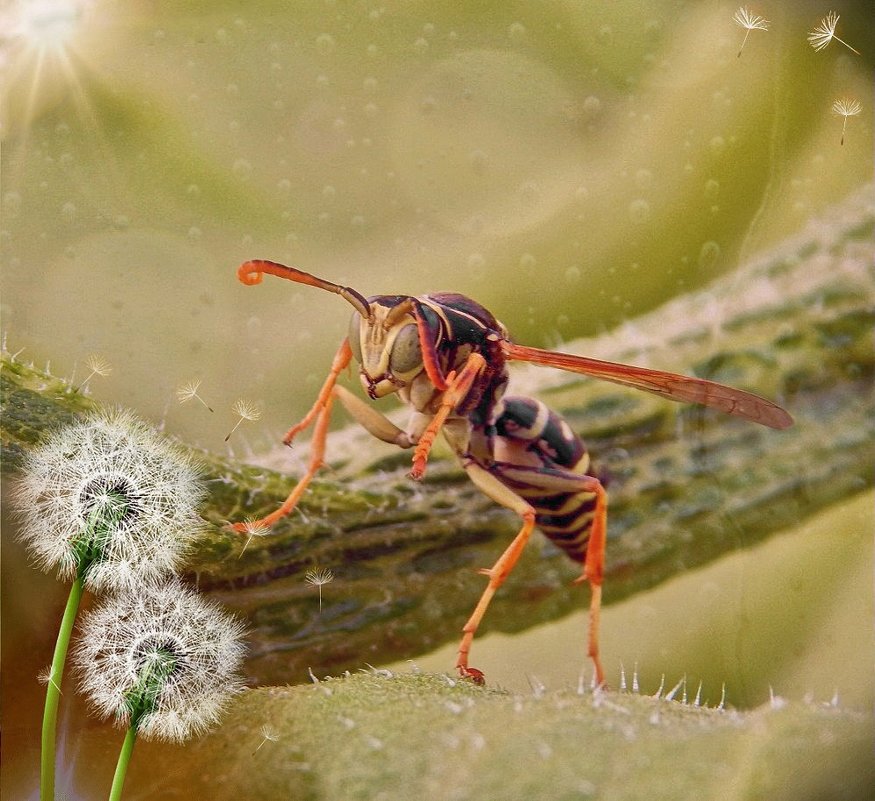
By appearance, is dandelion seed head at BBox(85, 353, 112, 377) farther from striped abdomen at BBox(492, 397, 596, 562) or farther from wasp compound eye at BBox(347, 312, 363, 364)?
striped abdomen at BBox(492, 397, 596, 562)

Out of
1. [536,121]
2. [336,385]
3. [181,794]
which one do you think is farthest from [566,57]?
[181,794]

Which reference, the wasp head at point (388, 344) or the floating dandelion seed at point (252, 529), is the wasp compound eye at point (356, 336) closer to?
the wasp head at point (388, 344)

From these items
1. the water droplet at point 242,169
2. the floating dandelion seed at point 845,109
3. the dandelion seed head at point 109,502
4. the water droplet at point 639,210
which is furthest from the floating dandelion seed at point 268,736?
the floating dandelion seed at point 845,109

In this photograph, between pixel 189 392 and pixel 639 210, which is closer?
pixel 189 392

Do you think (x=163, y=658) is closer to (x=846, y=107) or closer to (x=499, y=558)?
(x=499, y=558)

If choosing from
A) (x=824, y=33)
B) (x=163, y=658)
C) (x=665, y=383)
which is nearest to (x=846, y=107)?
(x=824, y=33)

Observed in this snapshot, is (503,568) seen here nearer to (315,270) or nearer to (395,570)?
(395,570)

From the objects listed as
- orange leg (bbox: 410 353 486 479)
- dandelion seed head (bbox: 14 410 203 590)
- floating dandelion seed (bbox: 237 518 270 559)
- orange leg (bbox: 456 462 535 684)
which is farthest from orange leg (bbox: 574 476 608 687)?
dandelion seed head (bbox: 14 410 203 590)

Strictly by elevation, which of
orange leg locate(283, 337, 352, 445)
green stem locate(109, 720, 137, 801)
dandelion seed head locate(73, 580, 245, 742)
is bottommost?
green stem locate(109, 720, 137, 801)
